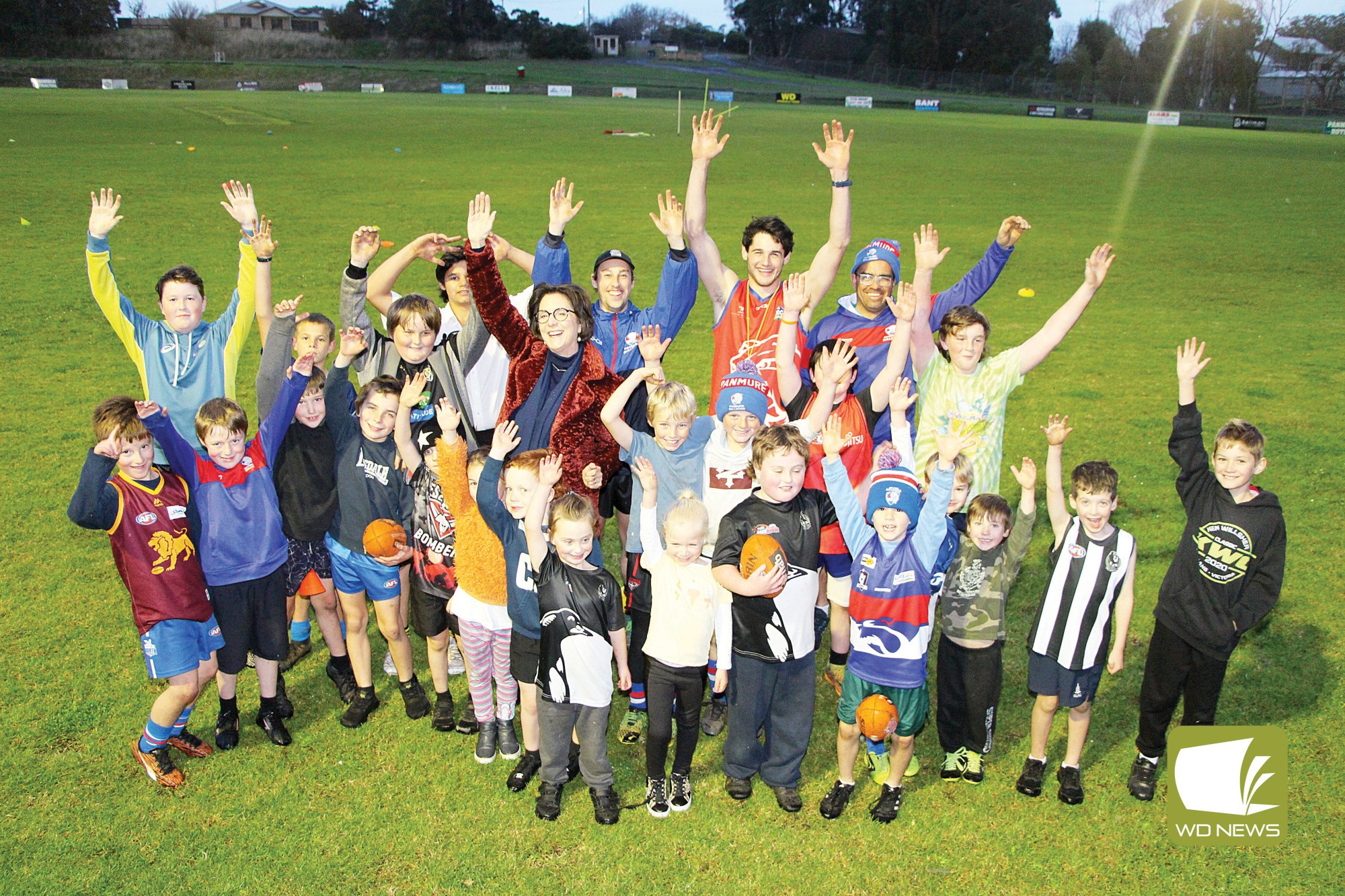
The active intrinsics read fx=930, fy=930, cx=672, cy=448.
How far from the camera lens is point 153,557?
4.70 m

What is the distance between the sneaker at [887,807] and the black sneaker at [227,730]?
3507mm

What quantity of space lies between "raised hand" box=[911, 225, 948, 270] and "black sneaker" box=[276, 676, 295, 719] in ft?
15.0

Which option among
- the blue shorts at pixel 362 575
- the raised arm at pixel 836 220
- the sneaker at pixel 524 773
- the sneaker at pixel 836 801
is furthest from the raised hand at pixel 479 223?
the sneaker at pixel 836 801

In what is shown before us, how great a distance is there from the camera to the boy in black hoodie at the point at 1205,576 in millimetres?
4625

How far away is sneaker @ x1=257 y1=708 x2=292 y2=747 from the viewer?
17.1 ft

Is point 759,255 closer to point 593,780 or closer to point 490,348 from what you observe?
point 490,348

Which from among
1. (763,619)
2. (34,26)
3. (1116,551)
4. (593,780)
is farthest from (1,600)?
(34,26)

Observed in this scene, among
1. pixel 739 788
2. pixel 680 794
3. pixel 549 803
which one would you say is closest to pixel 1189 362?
pixel 739 788

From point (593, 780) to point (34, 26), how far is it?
284 ft

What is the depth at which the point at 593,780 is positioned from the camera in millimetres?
4711

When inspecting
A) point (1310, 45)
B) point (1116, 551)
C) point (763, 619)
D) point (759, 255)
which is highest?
point (1310, 45)

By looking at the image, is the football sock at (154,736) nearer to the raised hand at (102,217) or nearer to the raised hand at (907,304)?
the raised hand at (102,217)

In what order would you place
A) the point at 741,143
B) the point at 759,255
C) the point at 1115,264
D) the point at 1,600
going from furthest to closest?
the point at 741,143 < the point at 1115,264 < the point at 1,600 < the point at 759,255

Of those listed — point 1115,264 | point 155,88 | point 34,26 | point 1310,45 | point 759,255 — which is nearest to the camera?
point 759,255
